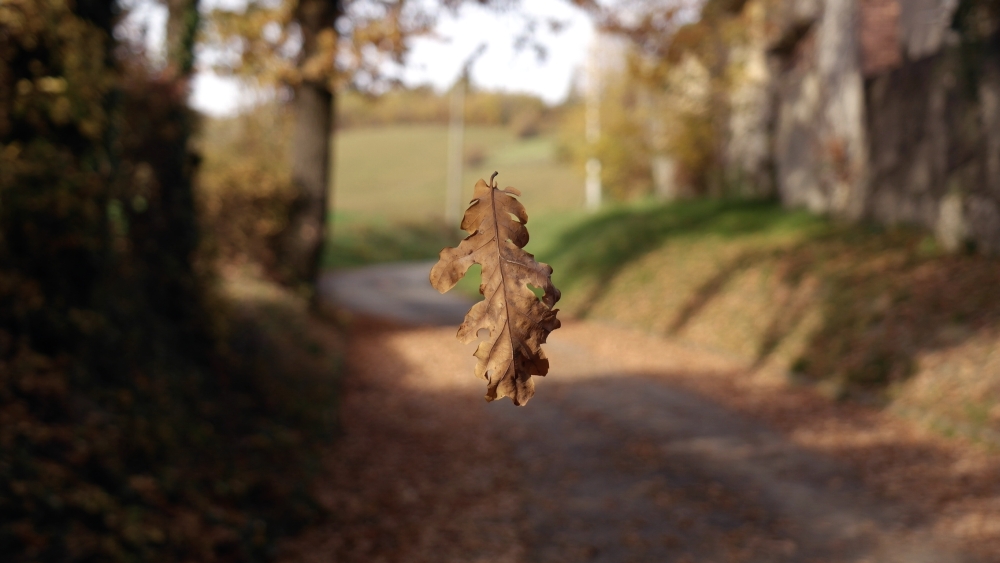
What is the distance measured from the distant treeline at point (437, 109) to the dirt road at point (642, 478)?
3.29 metres

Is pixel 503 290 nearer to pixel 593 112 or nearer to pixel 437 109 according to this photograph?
pixel 593 112

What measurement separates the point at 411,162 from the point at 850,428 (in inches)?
2083

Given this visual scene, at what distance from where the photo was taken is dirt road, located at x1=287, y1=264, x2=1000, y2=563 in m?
6.15

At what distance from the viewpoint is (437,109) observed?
43.7 metres

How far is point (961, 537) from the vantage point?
6.05m

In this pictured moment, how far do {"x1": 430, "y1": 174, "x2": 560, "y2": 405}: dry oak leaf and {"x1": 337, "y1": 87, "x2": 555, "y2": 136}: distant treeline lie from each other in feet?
6.54

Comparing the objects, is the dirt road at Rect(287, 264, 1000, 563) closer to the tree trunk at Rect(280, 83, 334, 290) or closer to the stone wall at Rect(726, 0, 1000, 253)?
the tree trunk at Rect(280, 83, 334, 290)

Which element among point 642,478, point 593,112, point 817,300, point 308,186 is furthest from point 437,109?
point 642,478

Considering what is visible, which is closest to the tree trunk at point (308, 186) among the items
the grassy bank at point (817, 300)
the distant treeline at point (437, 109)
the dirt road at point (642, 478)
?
the distant treeline at point (437, 109)

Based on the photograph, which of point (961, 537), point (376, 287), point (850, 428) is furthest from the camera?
point (376, 287)

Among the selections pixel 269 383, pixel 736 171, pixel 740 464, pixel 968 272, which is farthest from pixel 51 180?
pixel 736 171

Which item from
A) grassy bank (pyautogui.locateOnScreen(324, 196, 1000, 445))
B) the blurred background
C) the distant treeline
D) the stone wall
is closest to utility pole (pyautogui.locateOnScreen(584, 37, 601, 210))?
the blurred background

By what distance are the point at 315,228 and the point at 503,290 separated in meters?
15.0

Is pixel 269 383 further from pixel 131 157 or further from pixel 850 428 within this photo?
pixel 850 428
